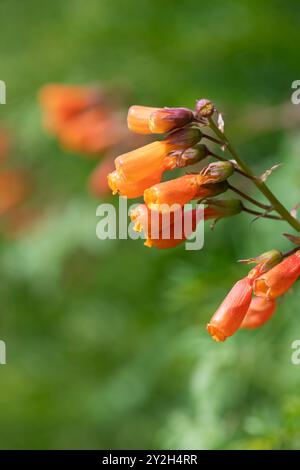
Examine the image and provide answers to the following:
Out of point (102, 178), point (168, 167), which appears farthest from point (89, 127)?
point (168, 167)

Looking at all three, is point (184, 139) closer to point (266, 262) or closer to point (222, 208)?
point (222, 208)

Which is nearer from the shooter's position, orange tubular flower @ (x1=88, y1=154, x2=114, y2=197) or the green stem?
the green stem

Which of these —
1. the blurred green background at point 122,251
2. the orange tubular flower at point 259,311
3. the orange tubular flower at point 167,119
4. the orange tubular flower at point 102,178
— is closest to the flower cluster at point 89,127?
the orange tubular flower at point 102,178

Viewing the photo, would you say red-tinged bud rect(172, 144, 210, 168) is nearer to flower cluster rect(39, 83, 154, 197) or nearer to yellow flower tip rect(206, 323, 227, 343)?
yellow flower tip rect(206, 323, 227, 343)

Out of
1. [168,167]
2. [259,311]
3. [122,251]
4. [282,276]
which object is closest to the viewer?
[282,276]

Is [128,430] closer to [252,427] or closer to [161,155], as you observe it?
[252,427]

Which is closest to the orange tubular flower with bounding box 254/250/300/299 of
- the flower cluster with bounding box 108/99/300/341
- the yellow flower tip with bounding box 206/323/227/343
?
the flower cluster with bounding box 108/99/300/341

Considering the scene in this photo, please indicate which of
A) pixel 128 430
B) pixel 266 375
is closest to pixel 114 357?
pixel 128 430
